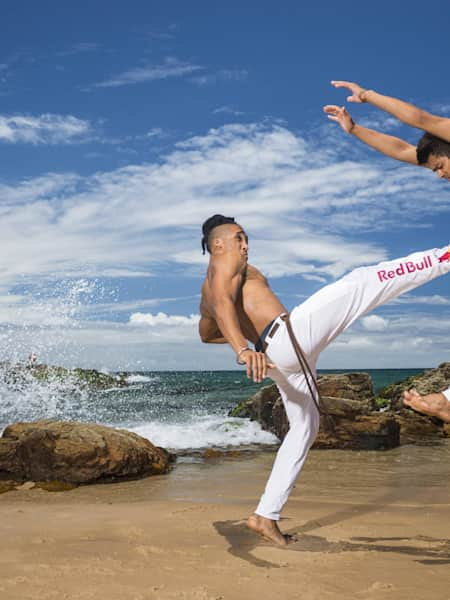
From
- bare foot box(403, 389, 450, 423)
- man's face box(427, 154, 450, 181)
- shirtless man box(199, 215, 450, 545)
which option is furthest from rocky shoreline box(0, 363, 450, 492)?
man's face box(427, 154, 450, 181)

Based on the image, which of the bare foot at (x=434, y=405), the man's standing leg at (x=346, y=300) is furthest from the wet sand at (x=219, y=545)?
the man's standing leg at (x=346, y=300)

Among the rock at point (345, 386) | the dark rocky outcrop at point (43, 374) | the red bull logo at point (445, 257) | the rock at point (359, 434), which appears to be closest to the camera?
the red bull logo at point (445, 257)

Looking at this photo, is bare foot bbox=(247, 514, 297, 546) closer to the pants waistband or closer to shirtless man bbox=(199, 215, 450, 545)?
shirtless man bbox=(199, 215, 450, 545)

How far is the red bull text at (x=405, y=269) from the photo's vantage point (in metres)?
4.33

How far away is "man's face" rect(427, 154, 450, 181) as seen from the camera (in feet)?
13.9

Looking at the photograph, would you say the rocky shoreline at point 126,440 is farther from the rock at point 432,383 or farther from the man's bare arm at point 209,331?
the rock at point 432,383

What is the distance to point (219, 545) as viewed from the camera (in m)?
4.71

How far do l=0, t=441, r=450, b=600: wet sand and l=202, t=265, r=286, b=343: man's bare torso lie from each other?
159 centimetres

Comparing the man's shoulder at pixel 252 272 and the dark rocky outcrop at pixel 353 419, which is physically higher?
the man's shoulder at pixel 252 272

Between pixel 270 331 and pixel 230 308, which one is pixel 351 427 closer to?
pixel 270 331

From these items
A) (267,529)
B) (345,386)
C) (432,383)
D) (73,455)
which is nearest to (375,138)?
(267,529)

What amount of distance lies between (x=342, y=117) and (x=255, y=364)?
2.04 metres

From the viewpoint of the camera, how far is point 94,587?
3.71 metres

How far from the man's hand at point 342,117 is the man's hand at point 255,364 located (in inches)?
75.1
